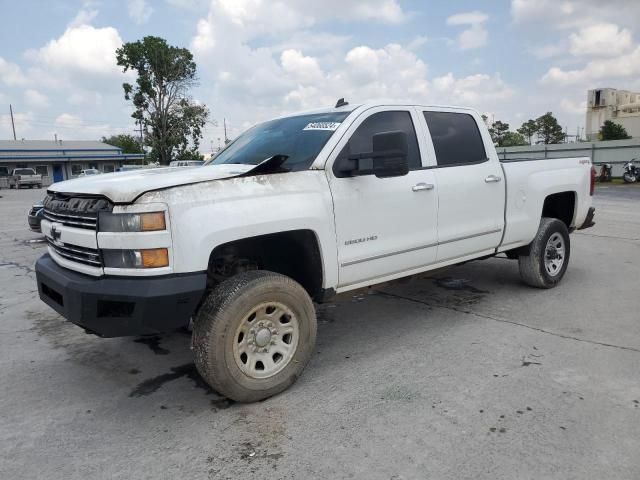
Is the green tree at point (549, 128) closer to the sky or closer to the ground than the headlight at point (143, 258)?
closer to the sky

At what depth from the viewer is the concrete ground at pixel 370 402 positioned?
2.56 metres

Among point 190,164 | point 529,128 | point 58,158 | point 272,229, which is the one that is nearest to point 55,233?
point 272,229

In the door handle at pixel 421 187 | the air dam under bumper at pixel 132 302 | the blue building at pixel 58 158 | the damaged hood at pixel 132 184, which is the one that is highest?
the blue building at pixel 58 158

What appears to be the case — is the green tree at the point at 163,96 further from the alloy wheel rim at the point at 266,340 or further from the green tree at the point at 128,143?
the alloy wheel rim at the point at 266,340

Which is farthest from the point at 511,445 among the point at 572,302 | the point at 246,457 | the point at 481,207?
the point at 572,302

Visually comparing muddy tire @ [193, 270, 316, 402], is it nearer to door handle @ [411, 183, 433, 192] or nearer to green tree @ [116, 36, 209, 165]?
door handle @ [411, 183, 433, 192]

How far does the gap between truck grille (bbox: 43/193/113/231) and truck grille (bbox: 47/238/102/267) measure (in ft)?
0.46

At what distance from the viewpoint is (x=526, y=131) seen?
2552 inches

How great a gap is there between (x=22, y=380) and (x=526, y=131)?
227 ft

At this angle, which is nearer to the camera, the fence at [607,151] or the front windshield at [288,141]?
the front windshield at [288,141]

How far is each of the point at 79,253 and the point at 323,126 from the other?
198 cm

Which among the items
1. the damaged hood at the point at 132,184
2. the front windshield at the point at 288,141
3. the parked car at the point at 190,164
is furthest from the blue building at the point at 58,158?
the damaged hood at the point at 132,184

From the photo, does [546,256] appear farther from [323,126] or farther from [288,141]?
[288,141]

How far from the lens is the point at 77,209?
3.11 metres
